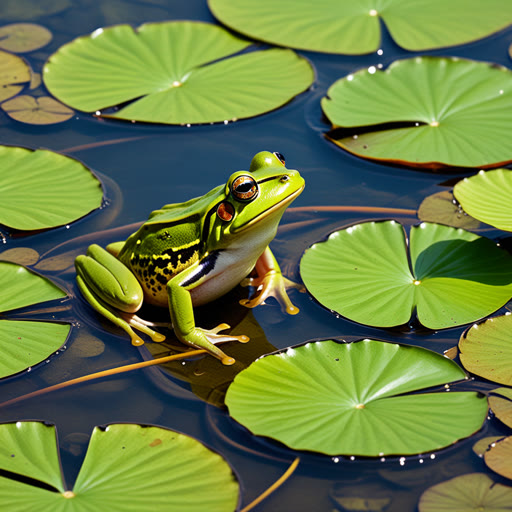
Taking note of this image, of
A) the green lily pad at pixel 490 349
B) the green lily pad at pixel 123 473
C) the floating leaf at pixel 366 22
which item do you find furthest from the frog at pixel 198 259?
the floating leaf at pixel 366 22

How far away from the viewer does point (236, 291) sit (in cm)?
451

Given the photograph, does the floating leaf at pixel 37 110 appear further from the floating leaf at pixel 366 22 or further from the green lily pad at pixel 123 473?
the green lily pad at pixel 123 473

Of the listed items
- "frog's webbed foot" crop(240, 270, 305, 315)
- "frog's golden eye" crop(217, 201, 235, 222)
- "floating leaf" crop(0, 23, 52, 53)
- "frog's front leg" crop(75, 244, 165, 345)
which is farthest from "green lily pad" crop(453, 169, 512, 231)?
"floating leaf" crop(0, 23, 52, 53)

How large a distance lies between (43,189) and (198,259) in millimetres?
1484

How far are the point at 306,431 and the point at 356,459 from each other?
0.26 m

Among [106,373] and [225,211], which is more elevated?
[225,211]

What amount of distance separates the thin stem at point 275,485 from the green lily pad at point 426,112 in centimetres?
255

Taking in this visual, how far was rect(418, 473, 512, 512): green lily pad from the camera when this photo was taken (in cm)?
304

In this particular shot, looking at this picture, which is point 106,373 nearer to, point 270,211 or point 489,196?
point 270,211

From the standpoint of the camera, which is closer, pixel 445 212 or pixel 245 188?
pixel 245 188

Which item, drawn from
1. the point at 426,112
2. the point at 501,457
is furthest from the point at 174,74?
the point at 501,457

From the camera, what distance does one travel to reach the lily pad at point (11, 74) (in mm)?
5949

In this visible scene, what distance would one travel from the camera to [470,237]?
4395 millimetres

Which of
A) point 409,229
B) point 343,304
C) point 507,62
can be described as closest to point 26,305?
point 343,304
